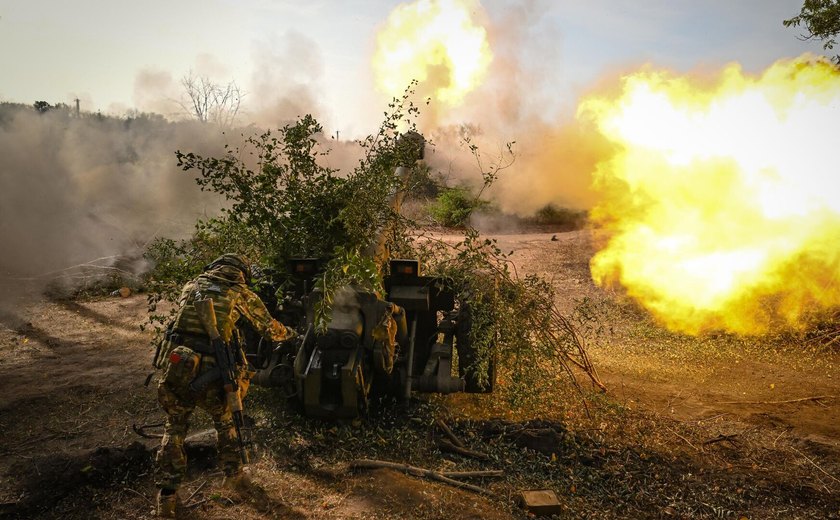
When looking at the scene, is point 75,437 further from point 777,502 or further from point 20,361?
point 777,502

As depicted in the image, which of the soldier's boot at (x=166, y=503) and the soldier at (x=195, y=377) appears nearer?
the soldier's boot at (x=166, y=503)

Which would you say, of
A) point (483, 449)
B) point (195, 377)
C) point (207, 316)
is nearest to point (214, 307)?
point (207, 316)

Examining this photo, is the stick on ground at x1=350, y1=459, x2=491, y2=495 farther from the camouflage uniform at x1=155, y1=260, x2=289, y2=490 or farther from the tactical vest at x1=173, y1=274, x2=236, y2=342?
the tactical vest at x1=173, y1=274, x2=236, y2=342

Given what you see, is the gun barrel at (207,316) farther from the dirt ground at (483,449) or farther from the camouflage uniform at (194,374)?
the dirt ground at (483,449)

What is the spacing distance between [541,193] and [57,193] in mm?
16366

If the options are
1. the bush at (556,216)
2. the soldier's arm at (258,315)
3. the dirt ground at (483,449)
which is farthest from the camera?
the bush at (556,216)

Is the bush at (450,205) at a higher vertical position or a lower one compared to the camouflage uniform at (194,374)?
higher

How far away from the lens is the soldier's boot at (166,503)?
4934mm

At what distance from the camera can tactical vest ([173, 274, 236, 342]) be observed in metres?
5.32

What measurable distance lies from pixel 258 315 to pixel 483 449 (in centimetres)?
285

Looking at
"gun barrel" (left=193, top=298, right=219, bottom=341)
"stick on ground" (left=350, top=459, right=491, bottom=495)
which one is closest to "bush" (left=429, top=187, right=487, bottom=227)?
"stick on ground" (left=350, top=459, right=491, bottom=495)

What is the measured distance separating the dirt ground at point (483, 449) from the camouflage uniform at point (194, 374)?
401 millimetres

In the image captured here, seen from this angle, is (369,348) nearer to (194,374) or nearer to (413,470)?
(413,470)

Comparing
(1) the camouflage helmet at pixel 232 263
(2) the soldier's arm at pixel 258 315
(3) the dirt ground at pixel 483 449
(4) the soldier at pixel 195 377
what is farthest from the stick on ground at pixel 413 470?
(1) the camouflage helmet at pixel 232 263
